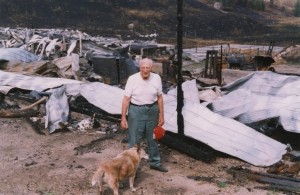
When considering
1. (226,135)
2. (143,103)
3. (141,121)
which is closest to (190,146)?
(226,135)

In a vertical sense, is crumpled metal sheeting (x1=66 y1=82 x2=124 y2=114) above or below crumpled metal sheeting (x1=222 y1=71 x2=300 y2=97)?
below

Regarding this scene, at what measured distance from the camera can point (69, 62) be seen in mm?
14789

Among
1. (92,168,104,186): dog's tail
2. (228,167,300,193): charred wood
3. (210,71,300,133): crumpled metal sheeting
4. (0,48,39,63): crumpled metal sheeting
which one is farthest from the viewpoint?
(0,48,39,63): crumpled metal sheeting

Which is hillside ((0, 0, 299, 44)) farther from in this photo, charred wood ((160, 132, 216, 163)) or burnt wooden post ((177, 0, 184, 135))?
burnt wooden post ((177, 0, 184, 135))

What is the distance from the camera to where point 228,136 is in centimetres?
838

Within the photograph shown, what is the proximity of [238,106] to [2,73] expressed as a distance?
8.00 meters

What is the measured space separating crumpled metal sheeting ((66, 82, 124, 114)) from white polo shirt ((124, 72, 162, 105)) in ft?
12.2

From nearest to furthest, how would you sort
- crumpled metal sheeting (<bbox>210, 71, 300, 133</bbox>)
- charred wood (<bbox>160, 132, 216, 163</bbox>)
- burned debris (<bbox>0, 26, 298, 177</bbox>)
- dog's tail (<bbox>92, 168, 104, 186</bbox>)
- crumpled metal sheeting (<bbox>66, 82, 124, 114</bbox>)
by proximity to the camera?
dog's tail (<bbox>92, 168, 104, 186</bbox>) < charred wood (<bbox>160, 132, 216, 163</bbox>) < burned debris (<bbox>0, 26, 298, 177</bbox>) < crumpled metal sheeting (<bbox>210, 71, 300, 133</bbox>) < crumpled metal sheeting (<bbox>66, 82, 124, 114</bbox>)

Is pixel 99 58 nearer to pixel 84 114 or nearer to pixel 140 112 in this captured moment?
pixel 84 114

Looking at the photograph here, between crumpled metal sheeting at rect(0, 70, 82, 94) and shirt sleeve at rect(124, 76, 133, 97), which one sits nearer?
shirt sleeve at rect(124, 76, 133, 97)

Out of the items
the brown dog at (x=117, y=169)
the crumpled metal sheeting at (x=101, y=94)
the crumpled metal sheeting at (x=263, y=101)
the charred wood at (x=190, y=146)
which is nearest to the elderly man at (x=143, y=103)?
the brown dog at (x=117, y=169)

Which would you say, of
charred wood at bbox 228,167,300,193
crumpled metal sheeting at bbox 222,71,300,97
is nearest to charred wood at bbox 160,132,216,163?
charred wood at bbox 228,167,300,193

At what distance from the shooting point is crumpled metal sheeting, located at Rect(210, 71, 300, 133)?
341 inches

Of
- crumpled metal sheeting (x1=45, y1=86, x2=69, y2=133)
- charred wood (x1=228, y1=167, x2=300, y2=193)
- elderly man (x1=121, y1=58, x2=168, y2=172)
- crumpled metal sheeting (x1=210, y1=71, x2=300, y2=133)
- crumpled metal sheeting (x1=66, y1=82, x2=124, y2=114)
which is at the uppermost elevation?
elderly man (x1=121, y1=58, x2=168, y2=172)
